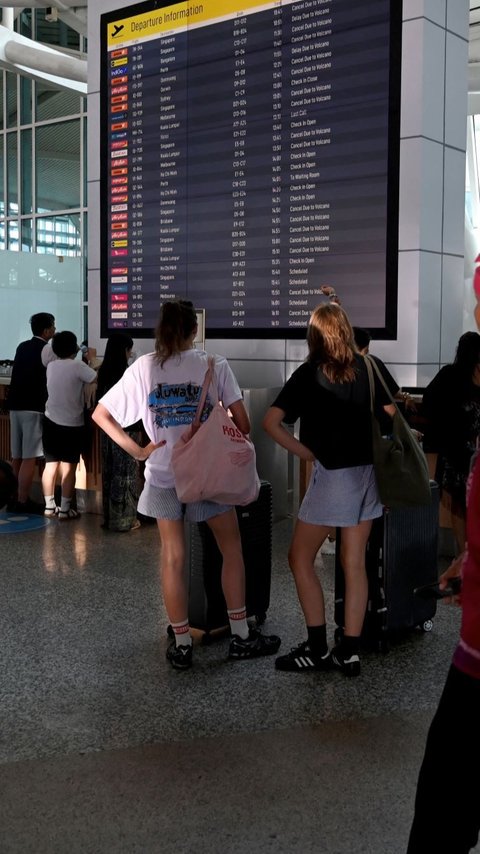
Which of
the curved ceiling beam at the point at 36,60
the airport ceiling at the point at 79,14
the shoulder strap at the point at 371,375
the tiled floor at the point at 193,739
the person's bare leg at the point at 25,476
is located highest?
the airport ceiling at the point at 79,14

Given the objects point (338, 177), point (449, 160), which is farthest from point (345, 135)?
point (449, 160)

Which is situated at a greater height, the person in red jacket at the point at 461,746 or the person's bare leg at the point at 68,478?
the person in red jacket at the point at 461,746

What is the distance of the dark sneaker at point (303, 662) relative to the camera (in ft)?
13.5

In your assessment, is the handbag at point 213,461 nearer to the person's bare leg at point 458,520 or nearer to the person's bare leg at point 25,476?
the person's bare leg at point 458,520

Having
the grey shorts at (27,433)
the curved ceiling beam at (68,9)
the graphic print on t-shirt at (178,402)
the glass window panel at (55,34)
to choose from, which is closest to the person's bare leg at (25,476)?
the grey shorts at (27,433)

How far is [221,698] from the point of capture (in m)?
3.81

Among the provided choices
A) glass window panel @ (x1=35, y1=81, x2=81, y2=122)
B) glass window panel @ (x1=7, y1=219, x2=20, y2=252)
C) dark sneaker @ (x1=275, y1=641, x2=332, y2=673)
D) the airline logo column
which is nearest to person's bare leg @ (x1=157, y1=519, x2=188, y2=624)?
dark sneaker @ (x1=275, y1=641, x2=332, y2=673)

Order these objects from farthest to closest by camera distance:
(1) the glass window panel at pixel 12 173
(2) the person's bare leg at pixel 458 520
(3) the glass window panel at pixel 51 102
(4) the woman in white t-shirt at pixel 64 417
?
(1) the glass window panel at pixel 12 173 < (3) the glass window panel at pixel 51 102 < (4) the woman in white t-shirt at pixel 64 417 < (2) the person's bare leg at pixel 458 520

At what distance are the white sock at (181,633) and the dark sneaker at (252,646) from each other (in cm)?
23

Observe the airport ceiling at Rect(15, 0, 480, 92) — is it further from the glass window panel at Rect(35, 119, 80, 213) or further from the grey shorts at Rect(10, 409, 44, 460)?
the grey shorts at Rect(10, 409, 44, 460)

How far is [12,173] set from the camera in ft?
60.8

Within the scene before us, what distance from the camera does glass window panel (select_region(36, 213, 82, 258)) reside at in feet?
57.1

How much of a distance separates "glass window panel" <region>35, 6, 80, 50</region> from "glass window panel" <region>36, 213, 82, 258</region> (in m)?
3.63

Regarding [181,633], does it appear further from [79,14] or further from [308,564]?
[79,14]
